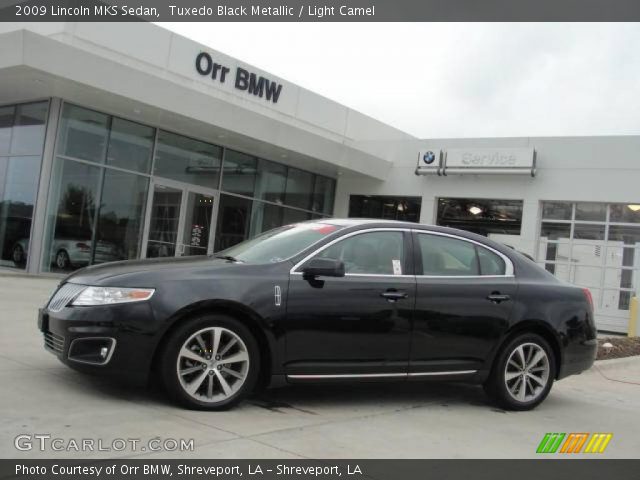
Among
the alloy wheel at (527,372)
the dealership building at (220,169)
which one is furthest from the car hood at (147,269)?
the dealership building at (220,169)

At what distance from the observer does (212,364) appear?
15.2ft

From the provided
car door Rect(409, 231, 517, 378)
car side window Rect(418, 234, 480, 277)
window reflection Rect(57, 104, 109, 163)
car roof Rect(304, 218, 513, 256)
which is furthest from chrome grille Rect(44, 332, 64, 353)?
window reflection Rect(57, 104, 109, 163)

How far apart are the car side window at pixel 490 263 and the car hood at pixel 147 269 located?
225 centimetres

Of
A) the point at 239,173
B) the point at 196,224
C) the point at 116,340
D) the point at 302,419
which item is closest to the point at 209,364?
the point at 116,340

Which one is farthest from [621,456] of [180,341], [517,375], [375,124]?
[375,124]

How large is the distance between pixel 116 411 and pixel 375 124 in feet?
65.5

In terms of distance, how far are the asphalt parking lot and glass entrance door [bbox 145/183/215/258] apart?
9.88m

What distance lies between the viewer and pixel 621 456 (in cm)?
460

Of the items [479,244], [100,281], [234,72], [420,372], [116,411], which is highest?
[234,72]

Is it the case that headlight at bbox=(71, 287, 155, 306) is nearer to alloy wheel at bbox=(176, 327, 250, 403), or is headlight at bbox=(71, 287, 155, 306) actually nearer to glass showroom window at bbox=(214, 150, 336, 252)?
alloy wheel at bbox=(176, 327, 250, 403)

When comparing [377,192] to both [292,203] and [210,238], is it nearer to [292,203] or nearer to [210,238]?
[292,203]

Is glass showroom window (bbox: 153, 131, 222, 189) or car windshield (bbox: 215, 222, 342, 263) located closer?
car windshield (bbox: 215, 222, 342, 263)

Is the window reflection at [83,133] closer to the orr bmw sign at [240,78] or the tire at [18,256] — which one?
the tire at [18,256]

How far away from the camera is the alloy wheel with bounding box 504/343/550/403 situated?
5.75m
